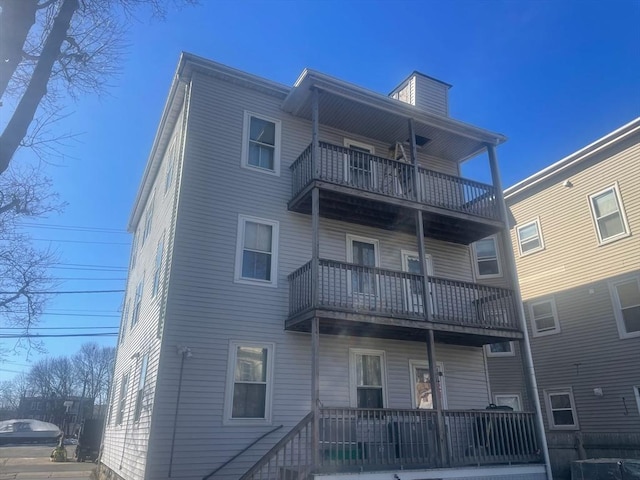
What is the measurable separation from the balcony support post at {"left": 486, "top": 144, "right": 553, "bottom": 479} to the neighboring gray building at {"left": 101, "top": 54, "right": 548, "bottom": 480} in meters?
0.11

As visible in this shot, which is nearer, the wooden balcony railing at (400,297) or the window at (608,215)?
the wooden balcony railing at (400,297)

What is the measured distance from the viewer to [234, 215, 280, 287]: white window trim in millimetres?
11086

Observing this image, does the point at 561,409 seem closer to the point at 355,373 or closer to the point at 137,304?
the point at 355,373

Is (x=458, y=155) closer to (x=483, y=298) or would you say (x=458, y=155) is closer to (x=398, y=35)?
(x=398, y=35)

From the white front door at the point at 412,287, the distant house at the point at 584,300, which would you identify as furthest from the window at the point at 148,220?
the distant house at the point at 584,300

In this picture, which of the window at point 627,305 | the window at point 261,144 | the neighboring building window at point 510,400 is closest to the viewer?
the window at point 261,144

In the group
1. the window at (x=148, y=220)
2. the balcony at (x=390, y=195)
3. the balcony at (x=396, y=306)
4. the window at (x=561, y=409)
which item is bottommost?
the window at (x=561, y=409)

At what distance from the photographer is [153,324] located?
11.4 metres

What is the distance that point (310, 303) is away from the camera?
9.88 m

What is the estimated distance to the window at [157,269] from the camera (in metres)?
11.9

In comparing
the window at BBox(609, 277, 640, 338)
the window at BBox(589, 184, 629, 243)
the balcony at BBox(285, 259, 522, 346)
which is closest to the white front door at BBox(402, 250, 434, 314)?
the balcony at BBox(285, 259, 522, 346)

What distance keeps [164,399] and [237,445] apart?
178 centimetres

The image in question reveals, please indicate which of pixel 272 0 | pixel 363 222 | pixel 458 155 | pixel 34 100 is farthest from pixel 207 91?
pixel 458 155

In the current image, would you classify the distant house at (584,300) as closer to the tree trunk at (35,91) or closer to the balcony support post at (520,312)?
the balcony support post at (520,312)
